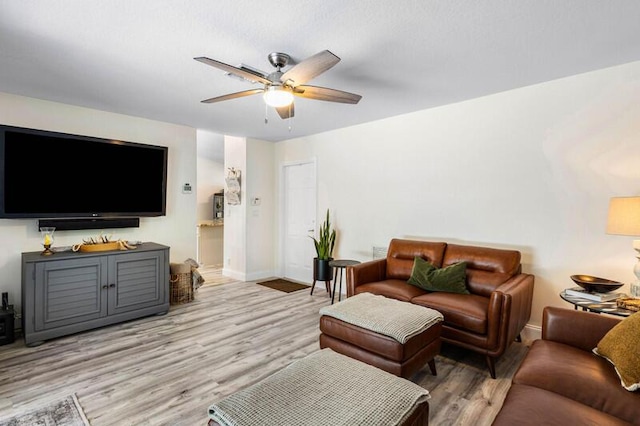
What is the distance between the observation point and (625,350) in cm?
151

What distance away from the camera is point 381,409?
4.22 feet

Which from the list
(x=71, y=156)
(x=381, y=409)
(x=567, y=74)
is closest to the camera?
(x=381, y=409)

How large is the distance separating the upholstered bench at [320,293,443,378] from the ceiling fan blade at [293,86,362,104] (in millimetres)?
1630

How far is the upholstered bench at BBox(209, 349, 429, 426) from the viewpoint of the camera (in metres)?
1.22

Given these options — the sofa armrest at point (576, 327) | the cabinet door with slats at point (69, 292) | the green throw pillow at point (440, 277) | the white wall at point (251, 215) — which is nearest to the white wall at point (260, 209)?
the white wall at point (251, 215)

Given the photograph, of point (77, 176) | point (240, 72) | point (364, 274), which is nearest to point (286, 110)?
point (240, 72)

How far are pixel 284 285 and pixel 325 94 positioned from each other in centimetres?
341

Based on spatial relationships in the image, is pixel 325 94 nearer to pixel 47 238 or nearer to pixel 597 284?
pixel 597 284

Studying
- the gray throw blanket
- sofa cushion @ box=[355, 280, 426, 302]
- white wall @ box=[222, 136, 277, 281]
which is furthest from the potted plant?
the gray throw blanket

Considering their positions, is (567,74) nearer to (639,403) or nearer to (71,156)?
(639,403)

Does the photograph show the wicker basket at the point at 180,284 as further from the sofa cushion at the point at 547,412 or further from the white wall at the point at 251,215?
the sofa cushion at the point at 547,412

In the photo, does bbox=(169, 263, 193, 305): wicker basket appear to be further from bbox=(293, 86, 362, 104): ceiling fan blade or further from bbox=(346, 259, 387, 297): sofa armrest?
bbox=(293, 86, 362, 104): ceiling fan blade

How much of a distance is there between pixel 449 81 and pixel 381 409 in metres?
2.73

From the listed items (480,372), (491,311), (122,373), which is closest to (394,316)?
(491,311)
